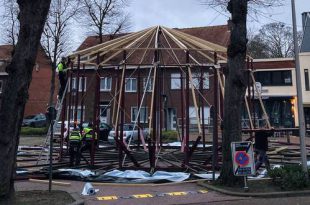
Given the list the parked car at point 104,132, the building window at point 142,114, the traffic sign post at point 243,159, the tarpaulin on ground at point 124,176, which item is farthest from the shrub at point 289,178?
the parked car at point 104,132

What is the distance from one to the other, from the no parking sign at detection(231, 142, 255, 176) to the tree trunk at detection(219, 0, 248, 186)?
18.2 inches

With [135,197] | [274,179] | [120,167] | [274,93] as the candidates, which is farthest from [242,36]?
[274,93]

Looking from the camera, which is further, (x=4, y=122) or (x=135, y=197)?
(x=135, y=197)

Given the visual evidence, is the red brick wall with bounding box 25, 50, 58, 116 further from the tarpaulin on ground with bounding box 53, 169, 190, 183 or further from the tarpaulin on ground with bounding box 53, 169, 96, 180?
the tarpaulin on ground with bounding box 53, 169, 190, 183

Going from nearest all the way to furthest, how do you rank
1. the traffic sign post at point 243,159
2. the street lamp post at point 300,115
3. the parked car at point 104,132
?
the traffic sign post at point 243,159
the street lamp post at point 300,115
the parked car at point 104,132

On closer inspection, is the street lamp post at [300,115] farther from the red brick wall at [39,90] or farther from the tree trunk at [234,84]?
the red brick wall at [39,90]

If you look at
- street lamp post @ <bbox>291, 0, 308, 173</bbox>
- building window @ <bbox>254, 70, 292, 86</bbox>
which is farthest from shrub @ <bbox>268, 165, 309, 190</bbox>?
building window @ <bbox>254, 70, 292, 86</bbox>

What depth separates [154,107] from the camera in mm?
16000

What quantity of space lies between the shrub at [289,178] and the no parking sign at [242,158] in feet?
2.96

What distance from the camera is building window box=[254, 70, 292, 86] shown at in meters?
44.7

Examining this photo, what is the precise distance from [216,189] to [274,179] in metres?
1.78

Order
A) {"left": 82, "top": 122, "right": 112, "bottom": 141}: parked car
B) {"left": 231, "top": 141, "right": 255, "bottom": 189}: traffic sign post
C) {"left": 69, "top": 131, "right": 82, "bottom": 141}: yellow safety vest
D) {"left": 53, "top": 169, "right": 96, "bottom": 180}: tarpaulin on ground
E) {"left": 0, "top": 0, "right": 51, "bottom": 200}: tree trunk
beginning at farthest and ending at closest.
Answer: {"left": 82, "top": 122, "right": 112, "bottom": 141}: parked car, {"left": 69, "top": 131, "right": 82, "bottom": 141}: yellow safety vest, {"left": 53, "top": 169, "right": 96, "bottom": 180}: tarpaulin on ground, {"left": 231, "top": 141, "right": 255, "bottom": 189}: traffic sign post, {"left": 0, "top": 0, "right": 51, "bottom": 200}: tree trunk

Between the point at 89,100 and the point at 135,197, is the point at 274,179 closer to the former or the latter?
the point at 135,197

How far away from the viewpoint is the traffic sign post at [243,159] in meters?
11.8
